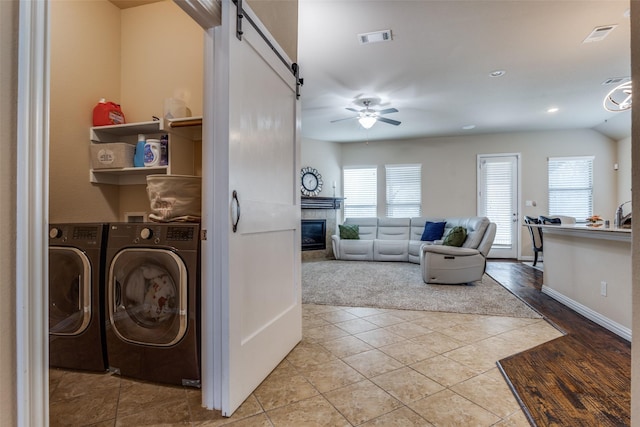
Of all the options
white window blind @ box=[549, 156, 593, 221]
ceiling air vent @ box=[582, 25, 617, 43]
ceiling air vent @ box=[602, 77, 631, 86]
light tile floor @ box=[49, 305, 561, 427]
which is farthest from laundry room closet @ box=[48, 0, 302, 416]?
white window blind @ box=[549, 156, 593, 221]

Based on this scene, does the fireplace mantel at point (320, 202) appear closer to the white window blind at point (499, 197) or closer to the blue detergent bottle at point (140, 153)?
the white window blind at point (499, 197)

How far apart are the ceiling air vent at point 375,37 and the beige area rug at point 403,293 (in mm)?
2701

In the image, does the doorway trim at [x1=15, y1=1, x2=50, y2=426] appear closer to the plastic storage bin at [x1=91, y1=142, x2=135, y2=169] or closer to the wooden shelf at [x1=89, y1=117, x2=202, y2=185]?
the wooden shelf at [x1=89, y1=117, x2=202, y2=185]

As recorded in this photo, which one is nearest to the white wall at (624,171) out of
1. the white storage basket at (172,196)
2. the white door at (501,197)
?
the white door at (501,197)

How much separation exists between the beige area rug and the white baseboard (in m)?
0.42

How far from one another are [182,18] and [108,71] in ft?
2.25

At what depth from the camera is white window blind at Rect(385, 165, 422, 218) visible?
7.46 metres

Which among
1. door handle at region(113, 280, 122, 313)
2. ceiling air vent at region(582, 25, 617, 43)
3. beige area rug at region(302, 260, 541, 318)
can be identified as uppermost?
ceiling air vent at region(582, 25, 617, 43)

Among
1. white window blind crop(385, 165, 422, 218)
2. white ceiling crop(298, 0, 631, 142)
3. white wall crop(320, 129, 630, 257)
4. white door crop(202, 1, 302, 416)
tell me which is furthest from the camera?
white window blind crop(385, 165, 422, 218)

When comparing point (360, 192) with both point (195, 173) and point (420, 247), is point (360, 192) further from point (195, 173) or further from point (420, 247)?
point (195, 173)

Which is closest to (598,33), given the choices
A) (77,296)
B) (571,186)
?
(571,186)

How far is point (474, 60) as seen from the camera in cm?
360

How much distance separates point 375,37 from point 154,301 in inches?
117

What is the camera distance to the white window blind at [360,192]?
777 cm
